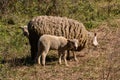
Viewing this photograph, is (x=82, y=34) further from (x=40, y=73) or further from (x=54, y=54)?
(x=40, y=73)

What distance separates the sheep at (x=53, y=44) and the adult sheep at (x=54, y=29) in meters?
0.30

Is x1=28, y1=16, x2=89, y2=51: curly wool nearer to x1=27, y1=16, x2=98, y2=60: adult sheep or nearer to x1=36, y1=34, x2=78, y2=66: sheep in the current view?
x1=27, y1=16, x2=98, y2=60: adult sheep

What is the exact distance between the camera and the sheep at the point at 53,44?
32.2ft

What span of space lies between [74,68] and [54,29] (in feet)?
3.51

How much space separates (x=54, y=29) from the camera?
10.3 metres

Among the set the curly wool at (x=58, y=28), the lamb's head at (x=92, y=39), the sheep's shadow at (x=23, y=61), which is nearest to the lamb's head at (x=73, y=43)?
the curly wool at (x=58, y=28)

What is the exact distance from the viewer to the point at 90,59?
10602 millimetres

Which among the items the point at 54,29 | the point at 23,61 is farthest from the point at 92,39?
the point at 23,61

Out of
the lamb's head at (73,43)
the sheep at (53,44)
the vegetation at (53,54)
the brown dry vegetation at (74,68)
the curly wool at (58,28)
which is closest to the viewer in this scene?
the brown dry vegetation at (74,68)

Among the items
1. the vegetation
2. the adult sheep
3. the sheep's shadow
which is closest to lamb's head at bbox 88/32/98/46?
the adult sheep

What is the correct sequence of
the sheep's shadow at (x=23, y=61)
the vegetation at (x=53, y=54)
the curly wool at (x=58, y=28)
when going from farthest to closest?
the curly wool at (x=58, y=28), the sheep's shadow at (x=23, y=61), the vegetation at (x=53, y=54)

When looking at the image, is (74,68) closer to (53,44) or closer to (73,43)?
(73,43)

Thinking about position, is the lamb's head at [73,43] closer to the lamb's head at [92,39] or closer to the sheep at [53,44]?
the sheep at [53,44]

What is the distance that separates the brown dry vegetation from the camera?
29.7ft
